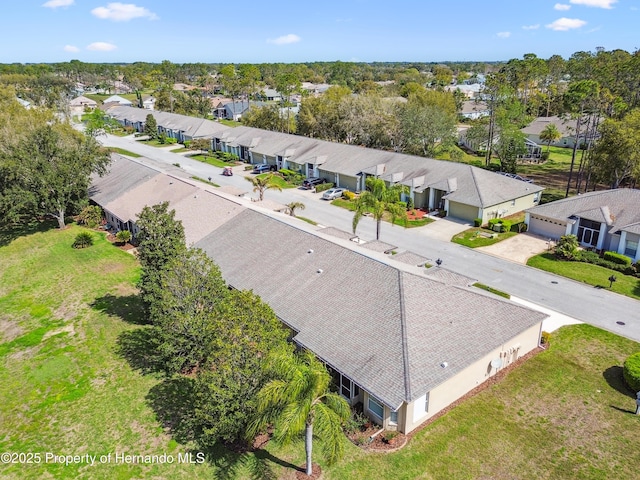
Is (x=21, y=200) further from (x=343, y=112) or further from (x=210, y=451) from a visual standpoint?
(x=343, y=112)

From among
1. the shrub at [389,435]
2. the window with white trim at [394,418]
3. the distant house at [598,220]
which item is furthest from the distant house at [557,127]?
the shrub at [389,435]

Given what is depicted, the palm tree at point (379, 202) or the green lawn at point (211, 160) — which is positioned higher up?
the palm tree at point (379, 202)

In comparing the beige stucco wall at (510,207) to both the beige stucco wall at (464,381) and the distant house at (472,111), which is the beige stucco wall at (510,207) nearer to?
the beige stucco wall at (464,381)

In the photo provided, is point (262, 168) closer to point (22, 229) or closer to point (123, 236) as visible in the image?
point (123, 236)

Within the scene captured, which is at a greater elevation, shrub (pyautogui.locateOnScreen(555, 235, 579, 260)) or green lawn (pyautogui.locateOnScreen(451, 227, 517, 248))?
shrub (pyautogui.locateOnScreen(555, 235, 579, 260))

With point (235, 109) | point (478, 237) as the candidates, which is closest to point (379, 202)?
point (478, 237)

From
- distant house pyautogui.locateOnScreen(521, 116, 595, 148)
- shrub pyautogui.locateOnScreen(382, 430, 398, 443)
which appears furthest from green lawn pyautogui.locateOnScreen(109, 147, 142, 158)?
shrub pyautogui.locateOnScreen(382, 430, 398, 443)

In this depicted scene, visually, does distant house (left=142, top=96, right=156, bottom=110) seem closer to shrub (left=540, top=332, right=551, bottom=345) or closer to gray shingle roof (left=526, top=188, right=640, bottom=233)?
gray shingle roof (left=526, top=188, right=640, bottom=233)
